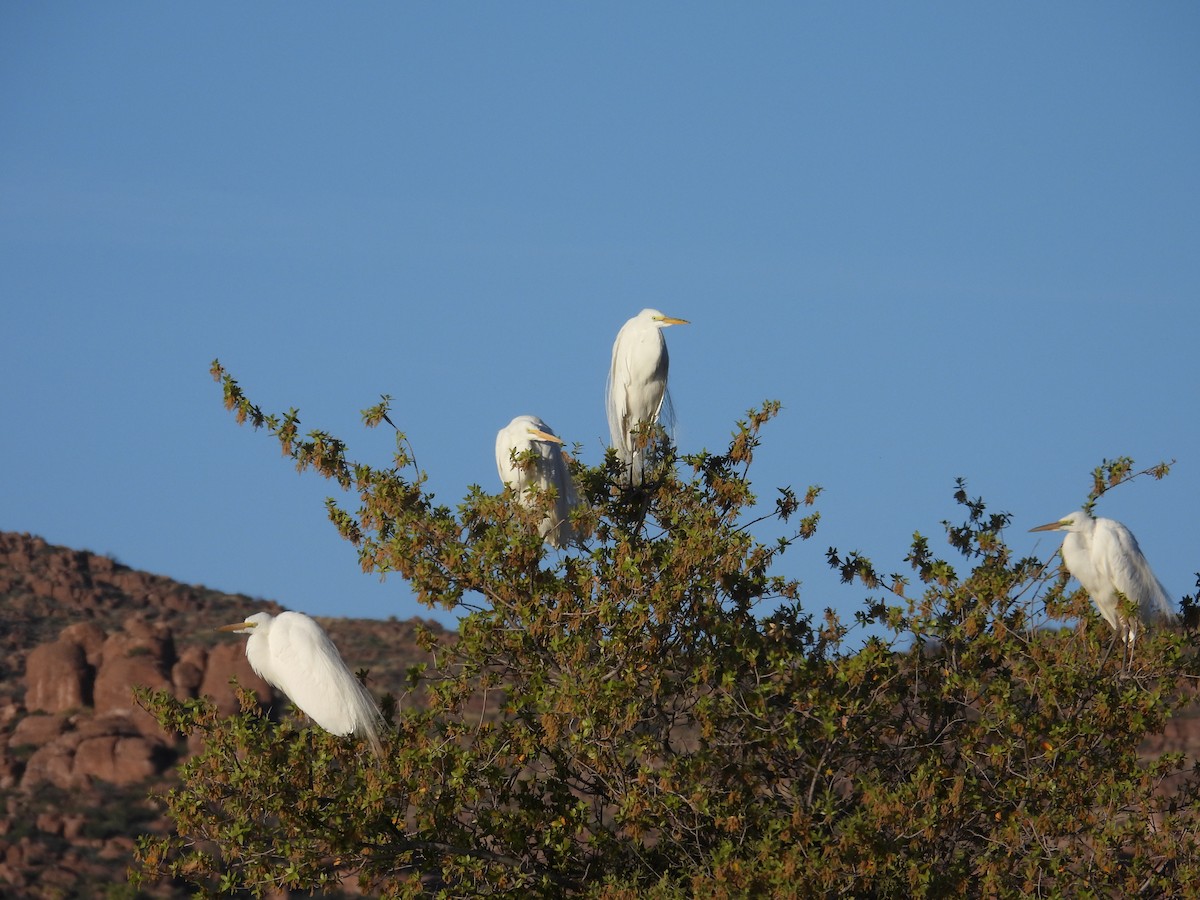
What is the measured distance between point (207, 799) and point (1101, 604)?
5157mm

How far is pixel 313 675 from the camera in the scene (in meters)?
8.39

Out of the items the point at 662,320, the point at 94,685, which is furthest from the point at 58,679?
the point at 662,320

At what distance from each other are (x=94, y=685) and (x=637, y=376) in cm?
1609

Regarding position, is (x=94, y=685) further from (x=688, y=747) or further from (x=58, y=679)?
(x=688, y=747)

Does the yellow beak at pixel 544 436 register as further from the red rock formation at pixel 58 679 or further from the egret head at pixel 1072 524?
the red rock formation at pixel 58 679

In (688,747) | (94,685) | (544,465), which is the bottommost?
(688,747)

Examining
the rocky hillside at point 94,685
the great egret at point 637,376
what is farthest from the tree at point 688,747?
the rocky hillside at point 94,685

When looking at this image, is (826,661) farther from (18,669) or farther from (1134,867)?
(18,669)

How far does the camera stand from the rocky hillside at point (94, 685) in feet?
60.4

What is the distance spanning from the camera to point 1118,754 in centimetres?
667

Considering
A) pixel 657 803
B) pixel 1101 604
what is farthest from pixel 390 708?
pixel 1101 604

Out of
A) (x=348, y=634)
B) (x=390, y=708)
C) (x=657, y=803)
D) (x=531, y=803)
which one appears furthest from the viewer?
(x=348, y=634)

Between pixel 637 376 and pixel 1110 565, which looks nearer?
pixel 1110 565

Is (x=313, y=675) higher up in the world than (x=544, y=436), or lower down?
lower down
